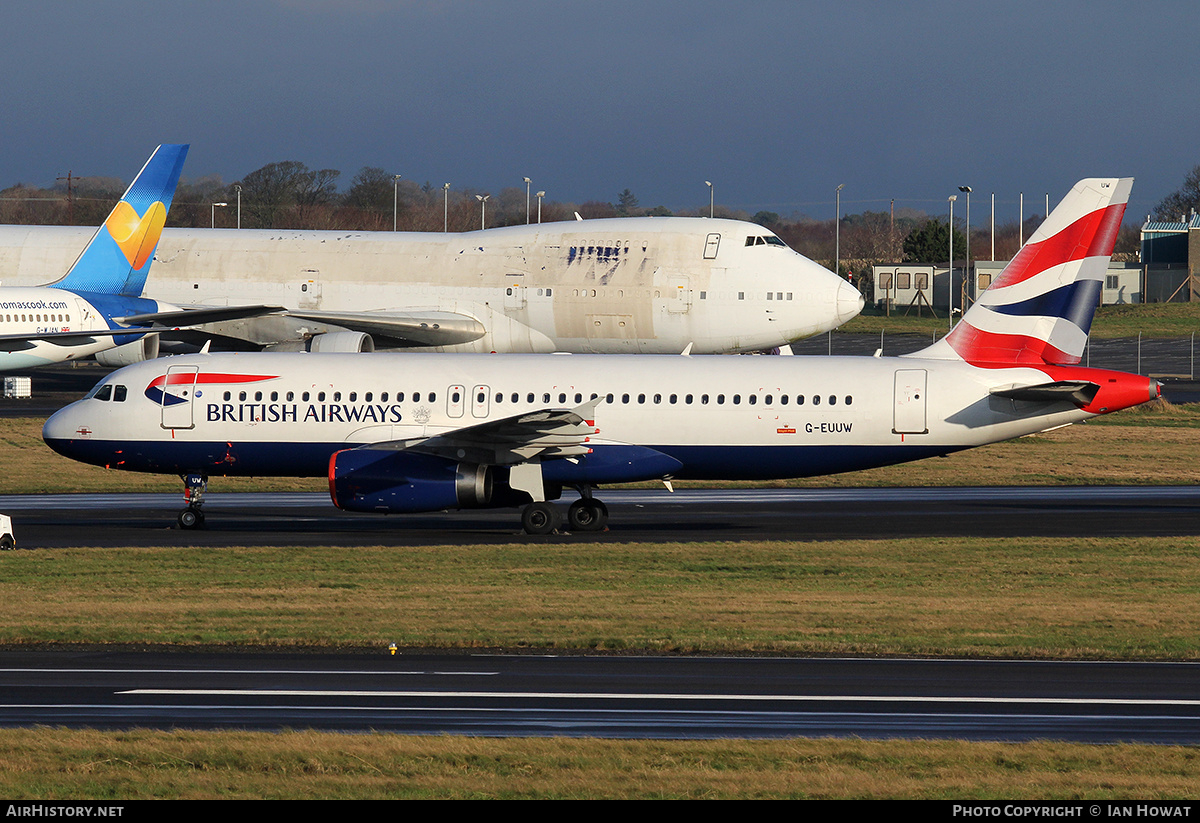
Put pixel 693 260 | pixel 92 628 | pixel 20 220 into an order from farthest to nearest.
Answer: pixel 20 220
pixel 693 260
pixel 92 628

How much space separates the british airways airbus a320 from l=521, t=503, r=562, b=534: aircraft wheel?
28 millimetres

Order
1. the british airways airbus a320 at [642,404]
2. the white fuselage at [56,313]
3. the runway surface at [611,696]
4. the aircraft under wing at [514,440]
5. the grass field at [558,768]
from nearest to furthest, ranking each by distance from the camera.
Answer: the grass field at [558,768]
the runway surface at [611,696]
the aircraft under wing at [514,440]
the british airways airbus a320 at [642,404]
the white fuselage at [56,313]

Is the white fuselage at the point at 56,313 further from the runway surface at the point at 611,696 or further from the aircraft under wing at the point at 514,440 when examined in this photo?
the runway surface at the point at 611,696

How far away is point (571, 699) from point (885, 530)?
50.8ft

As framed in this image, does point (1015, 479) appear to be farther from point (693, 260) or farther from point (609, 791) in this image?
point (609, 791)

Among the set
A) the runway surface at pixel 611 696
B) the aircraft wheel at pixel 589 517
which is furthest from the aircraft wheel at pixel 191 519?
the runway surface at pixel 611 696

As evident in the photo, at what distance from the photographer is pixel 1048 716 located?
13711 millimetres

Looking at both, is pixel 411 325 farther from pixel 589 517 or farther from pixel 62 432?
pixel 589 517

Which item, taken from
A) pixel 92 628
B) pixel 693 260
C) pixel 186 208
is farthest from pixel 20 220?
pixel 92 628

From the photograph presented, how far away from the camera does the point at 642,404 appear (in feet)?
97.1

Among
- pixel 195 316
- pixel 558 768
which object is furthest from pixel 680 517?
pixel 195 316

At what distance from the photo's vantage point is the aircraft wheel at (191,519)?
95.2 ft

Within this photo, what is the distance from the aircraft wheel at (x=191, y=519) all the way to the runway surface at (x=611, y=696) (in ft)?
39.8

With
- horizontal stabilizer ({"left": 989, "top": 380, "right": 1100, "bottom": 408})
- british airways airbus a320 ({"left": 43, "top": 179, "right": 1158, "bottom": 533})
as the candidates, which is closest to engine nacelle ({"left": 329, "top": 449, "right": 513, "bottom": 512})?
british airways airbus a320 ({"left": 43, "top": 179, "right": 1158, "bottom": 533})
